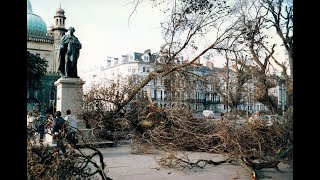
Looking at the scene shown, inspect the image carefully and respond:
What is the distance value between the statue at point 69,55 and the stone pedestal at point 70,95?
310 millimetres

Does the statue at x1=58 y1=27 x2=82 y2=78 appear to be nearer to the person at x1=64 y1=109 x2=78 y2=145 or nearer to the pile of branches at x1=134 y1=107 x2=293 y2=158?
the person at x1=64 y1=109 x2=78 y2=145

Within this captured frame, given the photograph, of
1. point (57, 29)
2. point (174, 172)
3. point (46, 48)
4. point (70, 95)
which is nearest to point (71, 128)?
point (70, 95)

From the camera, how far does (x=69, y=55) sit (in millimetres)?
13445

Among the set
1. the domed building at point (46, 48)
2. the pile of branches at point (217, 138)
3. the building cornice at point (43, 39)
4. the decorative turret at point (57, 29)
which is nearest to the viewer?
the pile of branches at point (217, 138)

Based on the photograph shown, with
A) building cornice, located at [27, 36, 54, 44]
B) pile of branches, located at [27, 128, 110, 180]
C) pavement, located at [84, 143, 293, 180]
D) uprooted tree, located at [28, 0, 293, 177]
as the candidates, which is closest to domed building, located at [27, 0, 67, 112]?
building cornice, located at [27, 36, 54, 44]

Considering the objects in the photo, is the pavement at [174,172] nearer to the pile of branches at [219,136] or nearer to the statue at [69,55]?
the pile of branches at [219,136]

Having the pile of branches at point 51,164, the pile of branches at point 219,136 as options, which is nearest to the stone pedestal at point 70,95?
the pile of branches at point 219,136

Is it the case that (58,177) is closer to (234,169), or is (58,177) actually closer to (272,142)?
(234,169)

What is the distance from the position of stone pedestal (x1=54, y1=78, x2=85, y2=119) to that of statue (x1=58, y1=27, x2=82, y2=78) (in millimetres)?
310

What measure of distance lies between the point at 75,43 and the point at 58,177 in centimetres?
908

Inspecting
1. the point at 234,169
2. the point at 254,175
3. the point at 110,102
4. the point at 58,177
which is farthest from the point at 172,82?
the point at 58,177

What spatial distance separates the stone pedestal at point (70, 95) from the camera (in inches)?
515

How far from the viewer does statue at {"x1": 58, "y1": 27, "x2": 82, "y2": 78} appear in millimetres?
13383
